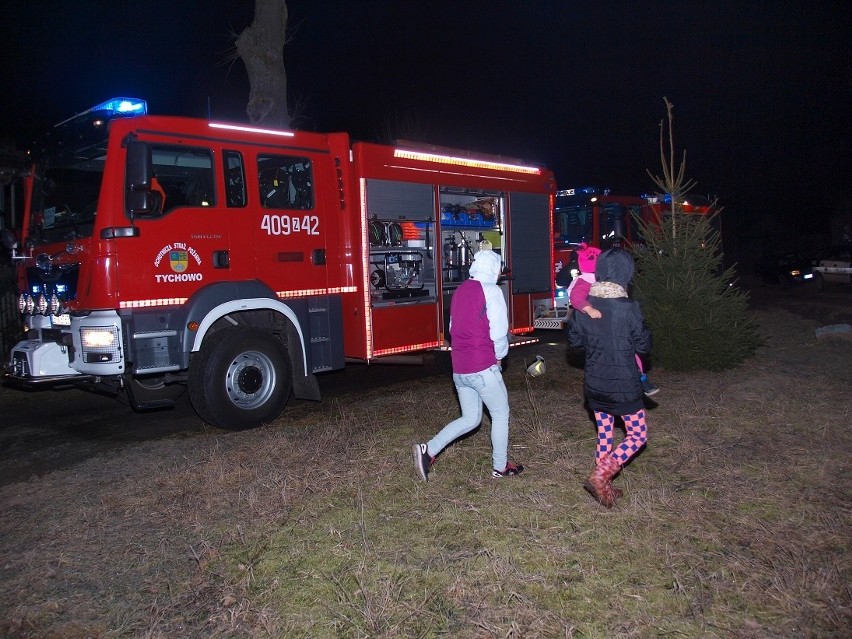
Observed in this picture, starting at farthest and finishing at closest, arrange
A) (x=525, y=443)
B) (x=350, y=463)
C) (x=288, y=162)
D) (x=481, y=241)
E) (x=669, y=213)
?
1. (x=481, y=241)
2. (x=669, y=213)
3. (x=288, y=162)
4. (x=525, y=443)
5. (x=350, y=463)

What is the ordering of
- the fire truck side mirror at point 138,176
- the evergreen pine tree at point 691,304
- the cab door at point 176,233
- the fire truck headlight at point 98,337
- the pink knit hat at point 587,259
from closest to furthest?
the fire truck side mirror at point 138,176
the fire truck headlight at point 98,337
the cab door at point 176,233
the pink knit hat at point 587,259
the evergreen pine tree at point 691,304

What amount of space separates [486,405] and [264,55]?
8.82m

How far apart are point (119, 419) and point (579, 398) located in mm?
5350

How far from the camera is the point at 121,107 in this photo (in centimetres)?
675

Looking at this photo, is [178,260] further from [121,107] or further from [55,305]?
[121,107]

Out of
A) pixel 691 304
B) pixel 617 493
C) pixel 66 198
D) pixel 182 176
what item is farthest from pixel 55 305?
pixel 691 304

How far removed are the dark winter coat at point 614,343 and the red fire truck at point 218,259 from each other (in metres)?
3.91

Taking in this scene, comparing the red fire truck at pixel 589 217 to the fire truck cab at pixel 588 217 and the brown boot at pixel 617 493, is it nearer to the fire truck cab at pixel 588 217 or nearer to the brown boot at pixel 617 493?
the fire truck cab at pixel 588 217

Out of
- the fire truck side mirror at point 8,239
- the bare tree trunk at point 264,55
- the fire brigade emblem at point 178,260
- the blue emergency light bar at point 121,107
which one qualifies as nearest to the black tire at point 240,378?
the fire brigade emblem at point 178,260

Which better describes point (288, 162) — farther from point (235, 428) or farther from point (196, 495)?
point (196, 495)

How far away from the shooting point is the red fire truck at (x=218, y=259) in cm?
650

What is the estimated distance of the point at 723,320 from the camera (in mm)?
8844

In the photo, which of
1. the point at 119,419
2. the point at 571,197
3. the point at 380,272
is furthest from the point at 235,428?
the point at 571,197

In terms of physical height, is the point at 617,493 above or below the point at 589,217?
below
